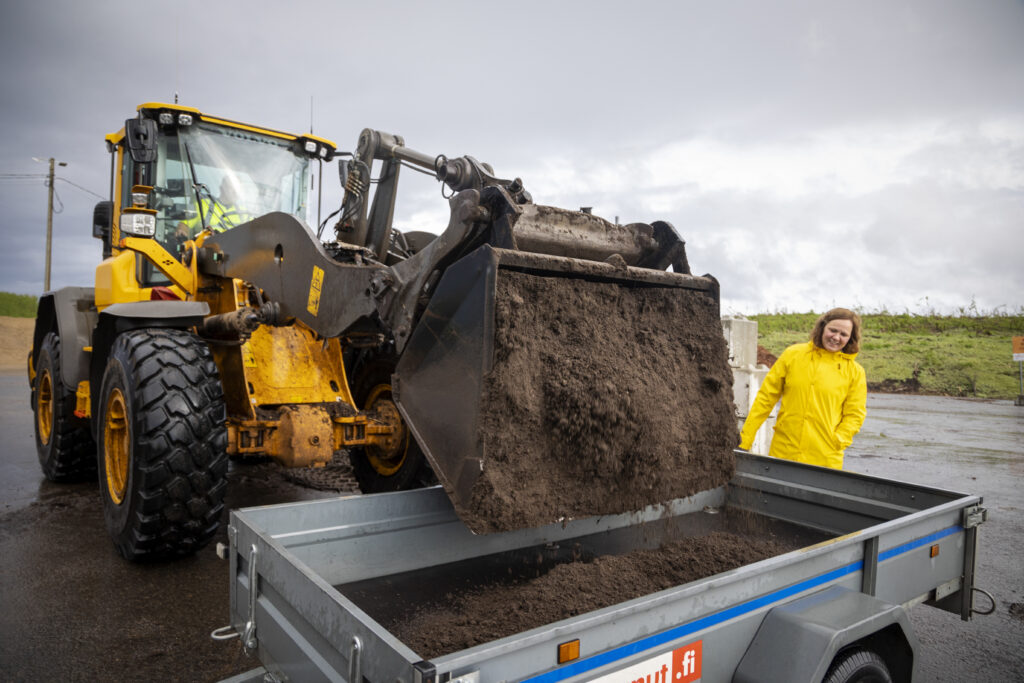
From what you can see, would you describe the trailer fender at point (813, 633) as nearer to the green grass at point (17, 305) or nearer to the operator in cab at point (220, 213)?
the operator in cab at point (220, 213)

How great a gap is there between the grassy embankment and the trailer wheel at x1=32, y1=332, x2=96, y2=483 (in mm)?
20021

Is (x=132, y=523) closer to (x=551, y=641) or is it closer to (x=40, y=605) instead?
(x=40, y=605)

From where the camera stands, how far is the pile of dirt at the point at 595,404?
8.29 ft

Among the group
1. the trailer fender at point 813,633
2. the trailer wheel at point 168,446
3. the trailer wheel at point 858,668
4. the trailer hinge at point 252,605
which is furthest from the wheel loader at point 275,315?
the trailer wheel at point 858,668

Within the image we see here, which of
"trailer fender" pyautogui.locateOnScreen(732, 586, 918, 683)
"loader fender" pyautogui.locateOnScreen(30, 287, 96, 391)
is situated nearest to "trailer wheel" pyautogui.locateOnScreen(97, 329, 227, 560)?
"loader fender" pyautogui.locateOnScreen(30, 287, 96, 391)

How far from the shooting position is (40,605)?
3658mm

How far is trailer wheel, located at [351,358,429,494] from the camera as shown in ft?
14.9

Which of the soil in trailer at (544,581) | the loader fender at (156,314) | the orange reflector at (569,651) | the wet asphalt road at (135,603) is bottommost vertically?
the wet asphalt road at (135,603)

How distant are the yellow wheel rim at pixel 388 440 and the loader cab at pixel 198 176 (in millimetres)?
1963

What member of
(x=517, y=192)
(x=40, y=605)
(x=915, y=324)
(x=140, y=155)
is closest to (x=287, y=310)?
(x=140, y=155)

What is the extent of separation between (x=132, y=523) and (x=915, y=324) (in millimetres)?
29102

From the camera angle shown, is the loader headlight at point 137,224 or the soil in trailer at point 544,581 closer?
the soil in trailer at point 544,581

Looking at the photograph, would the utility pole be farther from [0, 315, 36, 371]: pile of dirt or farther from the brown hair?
the brown hair

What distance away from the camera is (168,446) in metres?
3.71
